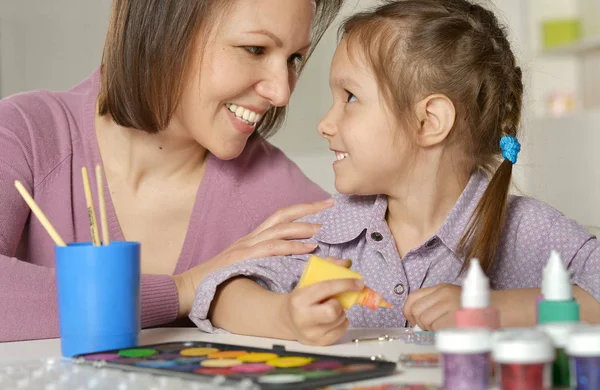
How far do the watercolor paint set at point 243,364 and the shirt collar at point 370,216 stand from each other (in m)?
0.47

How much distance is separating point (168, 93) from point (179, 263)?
0.32m

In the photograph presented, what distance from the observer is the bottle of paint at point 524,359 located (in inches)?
26.5

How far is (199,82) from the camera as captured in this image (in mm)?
1562

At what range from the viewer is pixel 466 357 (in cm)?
71

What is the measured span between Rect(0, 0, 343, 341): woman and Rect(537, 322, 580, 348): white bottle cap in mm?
680

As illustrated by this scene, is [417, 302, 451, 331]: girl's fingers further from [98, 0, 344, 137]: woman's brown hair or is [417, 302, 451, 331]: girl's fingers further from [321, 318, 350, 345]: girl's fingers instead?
[98, 0, 344, 137]: woman's brown hair

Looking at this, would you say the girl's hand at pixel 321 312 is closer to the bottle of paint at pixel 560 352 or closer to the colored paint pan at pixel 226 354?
the colored paint pan at pixel 226 354

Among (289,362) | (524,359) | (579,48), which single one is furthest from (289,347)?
(579,48)

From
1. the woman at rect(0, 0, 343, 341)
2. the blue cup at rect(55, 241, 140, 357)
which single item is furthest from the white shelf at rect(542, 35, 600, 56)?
the blue cup at rect(55, 241, 140, 357)

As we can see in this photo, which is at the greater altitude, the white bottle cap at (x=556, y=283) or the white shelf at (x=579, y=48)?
the white shelf at (x=579, y=48)

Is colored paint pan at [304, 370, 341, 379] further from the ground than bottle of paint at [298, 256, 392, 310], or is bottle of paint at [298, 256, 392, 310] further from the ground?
bottle of paint at [298, 256, 392, 310]

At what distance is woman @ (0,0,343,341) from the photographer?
4.96ft

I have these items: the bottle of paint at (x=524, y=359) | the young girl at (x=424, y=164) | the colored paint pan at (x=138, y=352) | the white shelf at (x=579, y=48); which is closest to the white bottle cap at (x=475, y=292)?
→ the bottle of paint at (x=524, y=359)

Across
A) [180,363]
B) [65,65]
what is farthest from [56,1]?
[180,363]
